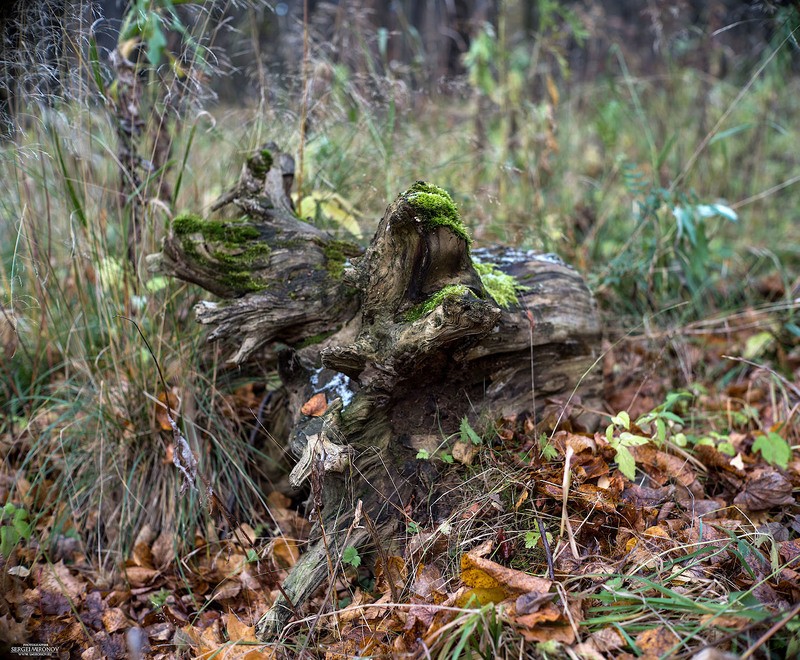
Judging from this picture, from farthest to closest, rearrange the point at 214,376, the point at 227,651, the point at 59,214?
1. the point at 59,214
2. the point at 214,376
3. the point at 227,651

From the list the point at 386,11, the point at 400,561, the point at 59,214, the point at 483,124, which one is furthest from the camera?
the point at 386,11

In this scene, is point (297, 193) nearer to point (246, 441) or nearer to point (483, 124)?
point (246, 441)

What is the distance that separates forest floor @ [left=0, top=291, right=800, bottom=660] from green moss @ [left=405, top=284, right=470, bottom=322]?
Answer: 475 millimetres

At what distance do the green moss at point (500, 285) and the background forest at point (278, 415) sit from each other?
443 millimetres

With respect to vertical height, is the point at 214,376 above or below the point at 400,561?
above

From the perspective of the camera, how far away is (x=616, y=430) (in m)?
2.42

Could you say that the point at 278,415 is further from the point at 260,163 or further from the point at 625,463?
the point at 625,463

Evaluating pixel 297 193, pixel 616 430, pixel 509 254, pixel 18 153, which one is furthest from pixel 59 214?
pixel 616 430

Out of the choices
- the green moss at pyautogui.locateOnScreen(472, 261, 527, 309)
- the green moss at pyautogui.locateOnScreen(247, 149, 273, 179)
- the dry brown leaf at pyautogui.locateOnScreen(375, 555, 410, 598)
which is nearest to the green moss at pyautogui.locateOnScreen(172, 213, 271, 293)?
the green moss at pyautogui.locateOnScreen(247, 149, 273, 179)

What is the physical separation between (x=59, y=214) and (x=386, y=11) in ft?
22.8

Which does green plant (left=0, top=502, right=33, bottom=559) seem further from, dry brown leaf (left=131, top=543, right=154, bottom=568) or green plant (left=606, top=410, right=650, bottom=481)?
green plant (left=606, top=410, right=650, bottom=481)

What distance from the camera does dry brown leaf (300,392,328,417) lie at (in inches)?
79.6

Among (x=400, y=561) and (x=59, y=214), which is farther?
(x=59, y=214)

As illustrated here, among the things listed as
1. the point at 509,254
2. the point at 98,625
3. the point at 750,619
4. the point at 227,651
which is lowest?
the point at 98,625
